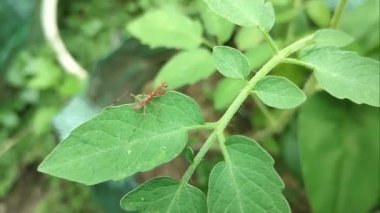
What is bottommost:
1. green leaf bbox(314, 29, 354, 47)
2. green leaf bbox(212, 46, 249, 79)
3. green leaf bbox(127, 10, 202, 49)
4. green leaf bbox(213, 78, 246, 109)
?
green leaf bbox(213, 78, 246, 109)

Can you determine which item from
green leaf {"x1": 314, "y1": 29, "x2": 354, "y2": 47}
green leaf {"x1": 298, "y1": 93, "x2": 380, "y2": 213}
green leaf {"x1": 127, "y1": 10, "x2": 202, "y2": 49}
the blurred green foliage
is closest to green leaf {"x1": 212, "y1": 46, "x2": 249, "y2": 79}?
green leaf {"x1": 314, "y1": 29, "x2": 354, "y2": 47}

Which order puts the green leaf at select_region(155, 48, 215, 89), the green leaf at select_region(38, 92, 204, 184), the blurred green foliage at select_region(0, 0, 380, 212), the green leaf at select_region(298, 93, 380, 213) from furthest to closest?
1. the blurred green foliage at select_region(0, 0, 380, 212)
2. the green leaf at select_region(298, 93, 380, 213)
3. the green leaf at select_region(155, 48, 215, 89)
4. the green leaf at select_region(38, 92, 204, 184)

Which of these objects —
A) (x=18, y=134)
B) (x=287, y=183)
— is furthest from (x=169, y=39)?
(x=18, y=134)

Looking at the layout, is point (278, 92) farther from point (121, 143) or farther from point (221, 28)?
point (221, 28)

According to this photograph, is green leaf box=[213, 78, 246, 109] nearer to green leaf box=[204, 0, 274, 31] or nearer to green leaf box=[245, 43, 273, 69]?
green leaf box=[245, 43, 273, 69]

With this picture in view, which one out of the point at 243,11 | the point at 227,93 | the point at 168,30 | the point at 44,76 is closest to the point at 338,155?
the point at 227,93

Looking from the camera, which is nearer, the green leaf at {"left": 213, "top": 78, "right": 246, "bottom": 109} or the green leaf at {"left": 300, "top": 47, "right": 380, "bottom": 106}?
the green leaf at {"left": 300, "top": 47, "right": 380, "bottom": 106}
